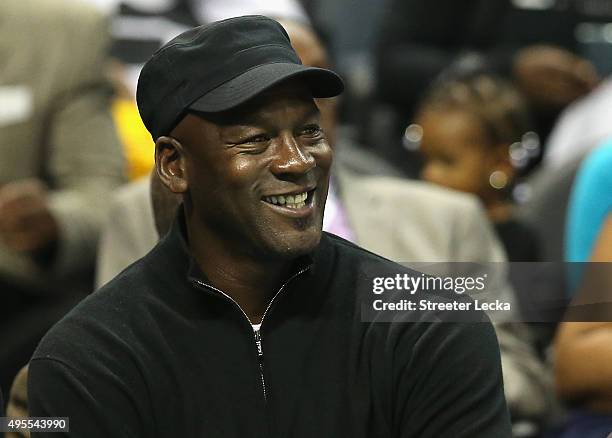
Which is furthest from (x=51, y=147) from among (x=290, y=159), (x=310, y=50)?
(x=290, y=159)

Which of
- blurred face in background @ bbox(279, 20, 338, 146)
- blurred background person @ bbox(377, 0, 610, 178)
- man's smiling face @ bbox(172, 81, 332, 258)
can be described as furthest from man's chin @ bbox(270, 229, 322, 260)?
blurred background person @ bbox(377, 0, 610, 178)

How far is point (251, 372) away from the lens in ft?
3.64

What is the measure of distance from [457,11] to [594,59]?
0.44 meters

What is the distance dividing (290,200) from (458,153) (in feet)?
3.73

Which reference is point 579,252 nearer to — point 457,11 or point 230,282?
point 230,282

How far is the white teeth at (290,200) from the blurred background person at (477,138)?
99cm

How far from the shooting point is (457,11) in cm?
272

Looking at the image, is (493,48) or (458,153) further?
(493,48)

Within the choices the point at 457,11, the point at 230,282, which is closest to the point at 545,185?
the point at 457,11

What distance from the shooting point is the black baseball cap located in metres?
→ 1.05

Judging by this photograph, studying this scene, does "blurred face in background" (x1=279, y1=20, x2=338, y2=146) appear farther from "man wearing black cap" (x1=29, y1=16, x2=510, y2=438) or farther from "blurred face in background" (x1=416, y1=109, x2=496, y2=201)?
"man wearing black cap" (x1=29, y1=16, x2=510, y2=438)

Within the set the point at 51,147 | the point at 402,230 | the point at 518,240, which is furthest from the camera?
the point at 51,147

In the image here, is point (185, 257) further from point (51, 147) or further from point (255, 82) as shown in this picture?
point (51, 147)

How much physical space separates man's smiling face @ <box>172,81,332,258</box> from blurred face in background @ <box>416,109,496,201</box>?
1.07 m
